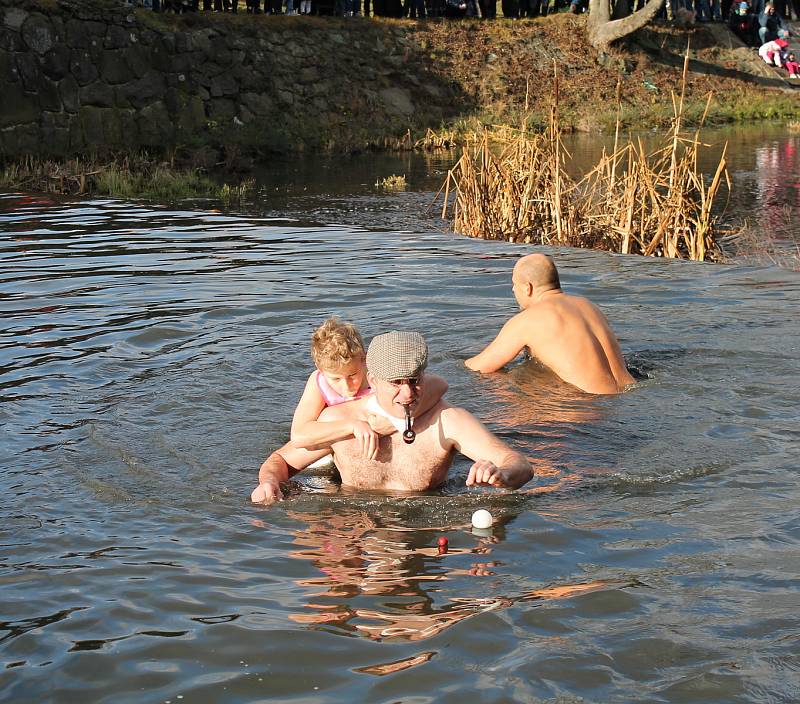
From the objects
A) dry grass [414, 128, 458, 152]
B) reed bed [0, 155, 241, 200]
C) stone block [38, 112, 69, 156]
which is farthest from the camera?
dry grass [414, 128, 458, 152]

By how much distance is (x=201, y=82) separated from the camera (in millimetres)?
28094

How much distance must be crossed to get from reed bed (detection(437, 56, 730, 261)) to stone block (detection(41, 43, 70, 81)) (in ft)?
41.6

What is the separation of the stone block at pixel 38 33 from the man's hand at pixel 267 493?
20779 mm

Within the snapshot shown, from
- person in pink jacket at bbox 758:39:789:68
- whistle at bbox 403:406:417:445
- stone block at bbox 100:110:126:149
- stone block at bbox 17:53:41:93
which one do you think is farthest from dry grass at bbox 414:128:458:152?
whistle at bbox 403:406:417:445

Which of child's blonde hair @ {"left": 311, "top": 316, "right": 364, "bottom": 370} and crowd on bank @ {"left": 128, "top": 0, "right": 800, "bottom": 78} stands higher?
crowd on bank @ {"left": 128, "top": 0, "right": 800, "bottom": 78}

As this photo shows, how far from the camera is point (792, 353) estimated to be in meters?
9.03

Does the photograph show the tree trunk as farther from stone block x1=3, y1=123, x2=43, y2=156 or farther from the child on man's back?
the child on man's back

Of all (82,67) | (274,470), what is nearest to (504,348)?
(274,470)

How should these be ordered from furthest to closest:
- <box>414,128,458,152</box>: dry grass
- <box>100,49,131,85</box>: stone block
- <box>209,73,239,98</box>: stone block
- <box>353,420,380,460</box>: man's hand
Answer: <box>414,128,458,152</box>: dry grass → <box>209,73,239,98</box>: stone block → <box>100,49,131,85</box>: stone block → <box>353,420,380,460</box>: man's hand

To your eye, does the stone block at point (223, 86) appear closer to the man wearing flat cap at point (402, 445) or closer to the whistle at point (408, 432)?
the man wearing flat cap at point (402, 445)

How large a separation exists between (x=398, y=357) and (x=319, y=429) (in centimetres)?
74

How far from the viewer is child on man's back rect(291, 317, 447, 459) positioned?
6094 mm

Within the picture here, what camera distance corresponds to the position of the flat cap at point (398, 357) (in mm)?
5719

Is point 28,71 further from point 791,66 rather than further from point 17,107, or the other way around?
point 791,66
